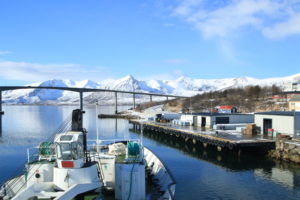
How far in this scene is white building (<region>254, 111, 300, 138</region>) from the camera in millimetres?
30562

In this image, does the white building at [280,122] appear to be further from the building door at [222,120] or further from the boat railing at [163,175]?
the boat railing at [163,175]

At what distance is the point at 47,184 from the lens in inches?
544

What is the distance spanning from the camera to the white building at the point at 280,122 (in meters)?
30.6

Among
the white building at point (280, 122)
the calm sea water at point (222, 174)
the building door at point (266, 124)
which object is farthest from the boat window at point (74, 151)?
the building door at point (266, 124)

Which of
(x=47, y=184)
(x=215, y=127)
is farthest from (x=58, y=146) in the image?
(x=215, y=127)

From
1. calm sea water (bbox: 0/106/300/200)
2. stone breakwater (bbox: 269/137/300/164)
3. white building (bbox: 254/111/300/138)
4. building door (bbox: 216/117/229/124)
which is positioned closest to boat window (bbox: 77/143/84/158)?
calm sea water (bbox: 0/106/300/200)

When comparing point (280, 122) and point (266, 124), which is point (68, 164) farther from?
point (266, 124)

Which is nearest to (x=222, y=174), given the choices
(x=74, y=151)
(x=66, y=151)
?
(x=74, y=151)

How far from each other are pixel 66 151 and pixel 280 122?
2676 centimetres

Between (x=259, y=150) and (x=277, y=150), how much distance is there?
2095 mm

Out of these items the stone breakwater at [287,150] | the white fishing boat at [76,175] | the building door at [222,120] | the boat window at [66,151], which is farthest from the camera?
the building door at [222,120]

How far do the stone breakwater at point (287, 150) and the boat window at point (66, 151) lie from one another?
2187cm

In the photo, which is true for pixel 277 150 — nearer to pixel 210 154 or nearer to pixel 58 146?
pixel 210 154

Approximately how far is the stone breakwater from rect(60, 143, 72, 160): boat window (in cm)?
2187
